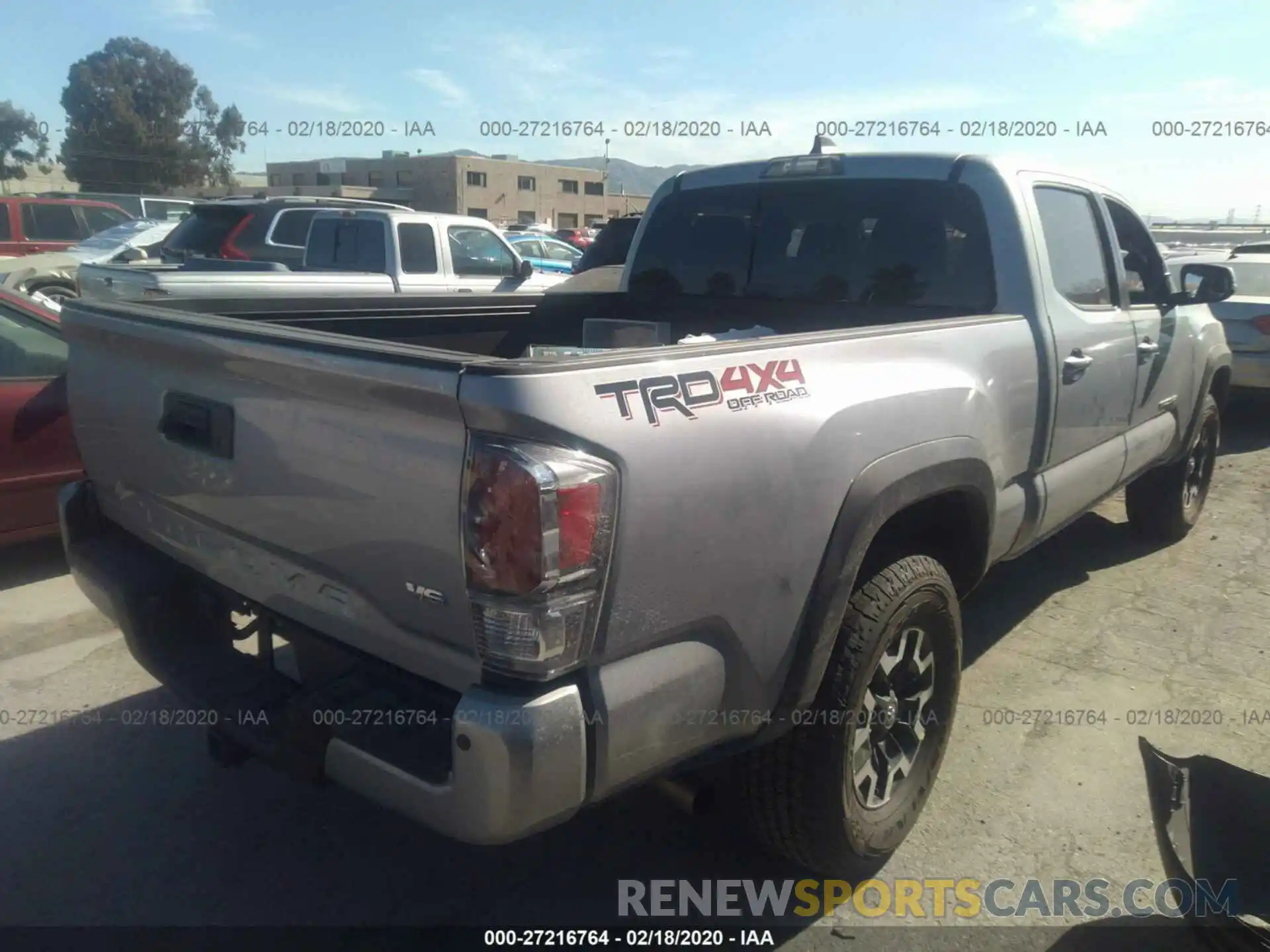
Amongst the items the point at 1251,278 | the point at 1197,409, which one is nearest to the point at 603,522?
A: the point at 1197,409

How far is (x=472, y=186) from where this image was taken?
192ft

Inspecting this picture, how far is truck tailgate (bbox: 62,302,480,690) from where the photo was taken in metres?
1.94

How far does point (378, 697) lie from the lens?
218 cm

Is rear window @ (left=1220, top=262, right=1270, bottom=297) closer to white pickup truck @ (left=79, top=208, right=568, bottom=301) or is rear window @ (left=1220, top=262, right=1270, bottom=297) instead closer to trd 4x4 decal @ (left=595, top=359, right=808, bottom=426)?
white pickup truck @ (left=79, top=208, right=568, bottom=301)

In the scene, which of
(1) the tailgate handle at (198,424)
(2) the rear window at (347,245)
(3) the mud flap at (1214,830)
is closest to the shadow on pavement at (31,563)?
(1) the tailgate handle at (198,424)

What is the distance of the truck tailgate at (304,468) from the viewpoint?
1939 millimetres

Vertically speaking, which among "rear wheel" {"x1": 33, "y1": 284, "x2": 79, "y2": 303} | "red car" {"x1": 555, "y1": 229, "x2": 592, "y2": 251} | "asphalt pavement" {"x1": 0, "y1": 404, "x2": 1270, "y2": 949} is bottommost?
"asphalt pavement" {"x1": 0, "y1": 404, "x2": 1270, "y2": 949}

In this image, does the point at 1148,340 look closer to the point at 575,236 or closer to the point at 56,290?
the point at 56,290

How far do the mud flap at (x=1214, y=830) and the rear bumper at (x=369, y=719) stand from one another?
4.80 ft

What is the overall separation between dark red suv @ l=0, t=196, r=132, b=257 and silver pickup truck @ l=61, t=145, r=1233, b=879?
1448 centimetres

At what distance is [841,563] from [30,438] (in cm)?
418

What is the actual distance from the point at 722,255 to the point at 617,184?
97366 mm

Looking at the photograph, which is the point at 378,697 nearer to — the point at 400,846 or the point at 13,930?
the point at 400,846

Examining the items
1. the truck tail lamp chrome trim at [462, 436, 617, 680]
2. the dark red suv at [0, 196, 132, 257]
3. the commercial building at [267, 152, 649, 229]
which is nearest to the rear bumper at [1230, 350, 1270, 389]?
the truck tail lamp chrome trim at [462, 436, 617, 680]
